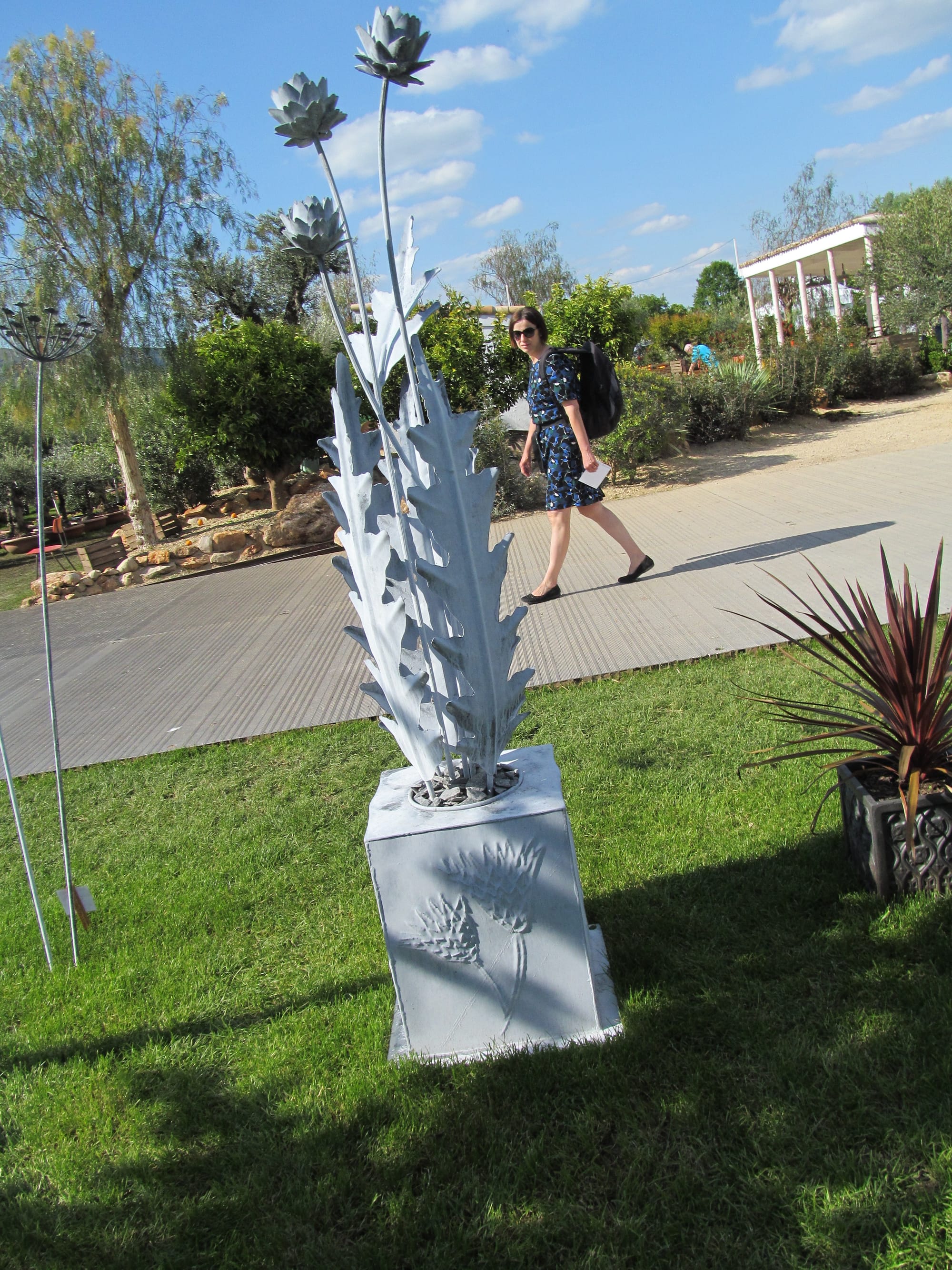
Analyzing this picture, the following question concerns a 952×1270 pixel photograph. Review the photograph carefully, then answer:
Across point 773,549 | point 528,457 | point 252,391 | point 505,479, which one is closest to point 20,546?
point 252,391

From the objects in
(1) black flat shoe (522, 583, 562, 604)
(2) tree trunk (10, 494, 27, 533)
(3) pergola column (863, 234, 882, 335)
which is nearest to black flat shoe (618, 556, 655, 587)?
(1) black flat shoe (522, 583, 562, 604)

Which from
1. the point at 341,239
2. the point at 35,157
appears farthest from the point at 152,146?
the point at 341,239

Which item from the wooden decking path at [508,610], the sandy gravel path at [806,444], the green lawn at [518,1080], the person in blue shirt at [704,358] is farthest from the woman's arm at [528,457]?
the person in blue shirt at [704,358]

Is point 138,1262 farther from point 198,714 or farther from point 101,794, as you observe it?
point 198,714

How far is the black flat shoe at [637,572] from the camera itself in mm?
6844

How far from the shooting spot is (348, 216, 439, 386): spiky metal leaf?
250 cm

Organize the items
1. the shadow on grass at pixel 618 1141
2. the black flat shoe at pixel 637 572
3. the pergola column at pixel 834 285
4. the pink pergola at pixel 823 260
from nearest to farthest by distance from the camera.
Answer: the shadow on grass at pixel 618 1141, the black flat shoe at pixel 637 572, the pink pergola at pixel 823 260, the pergola column at pixel 834 285

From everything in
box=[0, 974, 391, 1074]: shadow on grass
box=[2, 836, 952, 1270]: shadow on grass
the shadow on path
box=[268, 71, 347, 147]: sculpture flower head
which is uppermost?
box=[268, 71, 347, 147]: sculpture flower head

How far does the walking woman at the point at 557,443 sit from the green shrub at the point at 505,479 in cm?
492

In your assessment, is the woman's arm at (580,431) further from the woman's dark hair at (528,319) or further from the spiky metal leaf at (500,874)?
the spiky metal leaf at (500,874)

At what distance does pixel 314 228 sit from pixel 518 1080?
2213 mm

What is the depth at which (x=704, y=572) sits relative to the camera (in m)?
6.84

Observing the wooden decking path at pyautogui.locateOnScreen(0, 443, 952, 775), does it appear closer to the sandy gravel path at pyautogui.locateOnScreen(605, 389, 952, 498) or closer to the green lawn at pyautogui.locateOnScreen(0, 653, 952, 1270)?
the sandy gravel path at pyautogui.locateOnScreen(605, 389, 952, 498)

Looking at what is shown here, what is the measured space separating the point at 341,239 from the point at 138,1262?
2.43m
